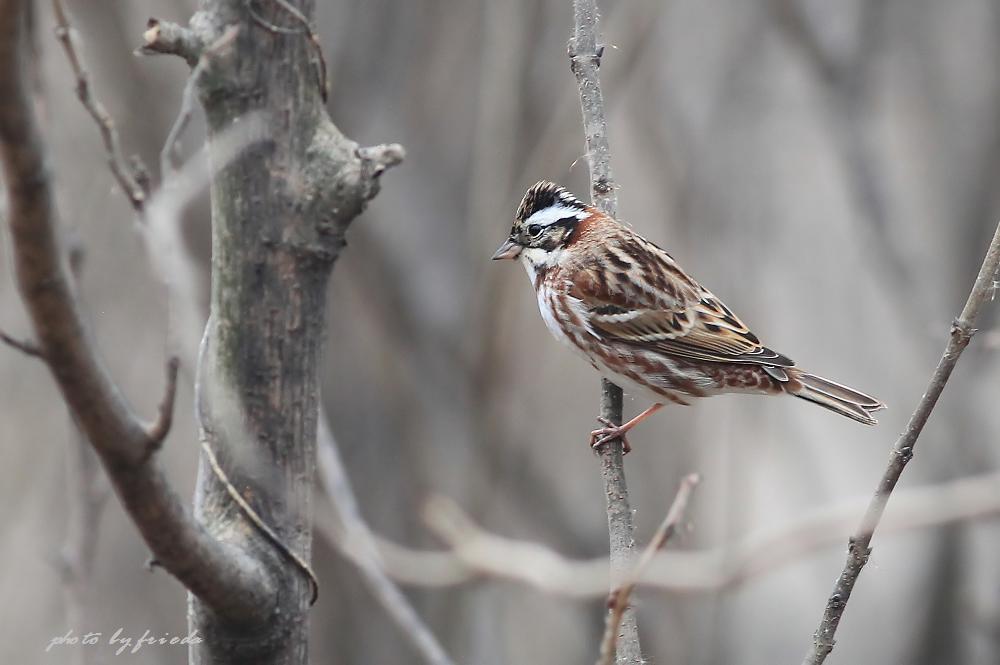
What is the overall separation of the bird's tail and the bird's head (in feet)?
3.40

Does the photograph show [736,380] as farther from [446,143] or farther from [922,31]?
[922,31]

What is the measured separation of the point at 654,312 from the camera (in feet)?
13.9

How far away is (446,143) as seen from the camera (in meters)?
6.85

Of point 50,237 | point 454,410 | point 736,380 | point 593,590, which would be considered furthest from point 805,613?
point 50,237

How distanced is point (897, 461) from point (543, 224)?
7.20ft

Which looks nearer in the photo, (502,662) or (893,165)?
(502,662)

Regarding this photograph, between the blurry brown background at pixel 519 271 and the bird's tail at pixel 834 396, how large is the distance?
2062 millimetres

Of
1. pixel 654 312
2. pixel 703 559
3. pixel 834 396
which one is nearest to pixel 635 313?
pixel 654 312

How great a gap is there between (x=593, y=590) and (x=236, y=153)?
1.21 m

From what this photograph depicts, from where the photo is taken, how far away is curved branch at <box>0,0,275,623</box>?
129cm

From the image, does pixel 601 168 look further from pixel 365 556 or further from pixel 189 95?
pixel 189 95

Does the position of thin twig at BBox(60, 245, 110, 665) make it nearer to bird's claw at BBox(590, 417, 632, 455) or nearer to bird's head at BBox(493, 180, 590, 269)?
bird's claw at BBox(590, 417, 632, 455)

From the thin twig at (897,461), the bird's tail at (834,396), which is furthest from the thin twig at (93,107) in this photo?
the bird's tail at (834,396)

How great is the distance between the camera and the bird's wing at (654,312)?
414 centimetres
